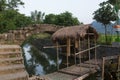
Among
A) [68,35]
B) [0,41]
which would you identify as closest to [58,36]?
[68,35]

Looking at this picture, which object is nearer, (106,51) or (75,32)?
(75,32)

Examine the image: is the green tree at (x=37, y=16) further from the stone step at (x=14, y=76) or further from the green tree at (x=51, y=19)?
the stone step at (x=14, y=76)

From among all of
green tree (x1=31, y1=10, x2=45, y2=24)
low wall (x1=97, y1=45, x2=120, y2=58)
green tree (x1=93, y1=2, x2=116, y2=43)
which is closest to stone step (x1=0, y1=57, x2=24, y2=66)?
low wall (x1=97, y1=45, x2=120, y2=58)

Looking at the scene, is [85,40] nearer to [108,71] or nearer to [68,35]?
[68,35]

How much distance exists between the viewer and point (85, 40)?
1891cm

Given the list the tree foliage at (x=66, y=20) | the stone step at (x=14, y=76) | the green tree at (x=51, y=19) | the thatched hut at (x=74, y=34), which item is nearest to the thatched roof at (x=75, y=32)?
the thatched hut at (x=74, y=34)

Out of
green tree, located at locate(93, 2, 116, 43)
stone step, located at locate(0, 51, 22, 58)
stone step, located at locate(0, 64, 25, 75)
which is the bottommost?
stone step, located at locate(0, 64, 25, 75)

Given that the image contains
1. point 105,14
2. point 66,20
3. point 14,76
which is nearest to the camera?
point 14,76

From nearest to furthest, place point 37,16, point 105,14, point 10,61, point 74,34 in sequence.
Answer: point 10,61 → point 74,34 → point 105,14 → point 37,16

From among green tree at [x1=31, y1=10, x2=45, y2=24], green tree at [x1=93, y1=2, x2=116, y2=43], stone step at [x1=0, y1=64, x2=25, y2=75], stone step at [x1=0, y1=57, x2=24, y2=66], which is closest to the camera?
stone step at [x1=0, y1=64, x2=25, y2=75]

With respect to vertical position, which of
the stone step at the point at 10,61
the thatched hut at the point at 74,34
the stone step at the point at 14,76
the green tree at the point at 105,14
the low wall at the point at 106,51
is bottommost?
the low wall at the point at 106,51

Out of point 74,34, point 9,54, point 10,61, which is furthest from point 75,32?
point 10,61

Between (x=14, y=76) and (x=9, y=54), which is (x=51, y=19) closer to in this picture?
(x=9, y=54)

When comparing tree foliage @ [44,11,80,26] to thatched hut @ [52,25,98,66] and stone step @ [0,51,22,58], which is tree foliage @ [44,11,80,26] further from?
stone step @ [0,51,22,58]
